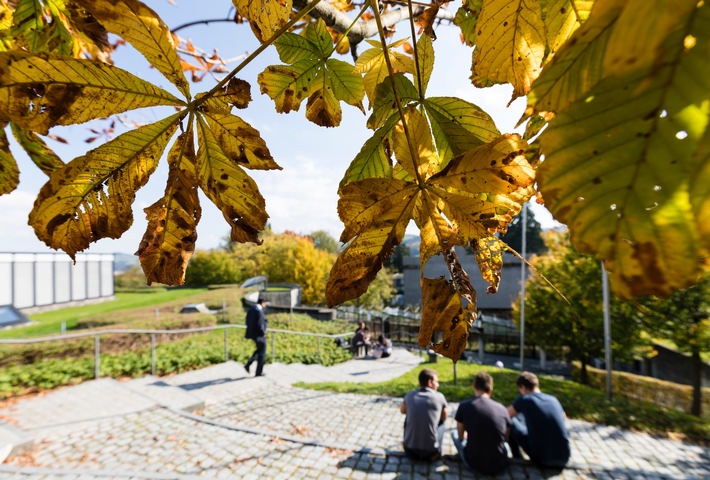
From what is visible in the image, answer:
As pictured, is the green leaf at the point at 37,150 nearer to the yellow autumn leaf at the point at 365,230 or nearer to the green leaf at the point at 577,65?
the yellow autumn leaf at the point at 365,230

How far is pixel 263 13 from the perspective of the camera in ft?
1.96

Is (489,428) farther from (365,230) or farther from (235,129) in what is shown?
(235,129)

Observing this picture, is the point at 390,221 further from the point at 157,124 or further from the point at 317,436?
the point at 317,436

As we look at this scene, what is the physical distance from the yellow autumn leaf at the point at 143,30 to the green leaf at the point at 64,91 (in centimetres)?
3

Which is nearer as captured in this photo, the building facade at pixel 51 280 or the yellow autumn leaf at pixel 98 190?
the yellow autumn leaf at pixel 98 190

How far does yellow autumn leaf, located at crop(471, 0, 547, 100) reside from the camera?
0.51 metres

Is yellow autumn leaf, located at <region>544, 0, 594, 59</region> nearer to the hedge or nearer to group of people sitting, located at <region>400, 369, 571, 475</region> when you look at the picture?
group of people sitting, located at <region>400, 369, 571, 475</region>

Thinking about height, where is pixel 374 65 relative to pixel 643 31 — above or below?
above

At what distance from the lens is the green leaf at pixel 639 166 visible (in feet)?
0.65

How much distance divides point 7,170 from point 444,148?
842mm

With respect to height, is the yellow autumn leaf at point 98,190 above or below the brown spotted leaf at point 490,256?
above

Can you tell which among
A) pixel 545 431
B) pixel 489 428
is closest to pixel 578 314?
pixel 545 431

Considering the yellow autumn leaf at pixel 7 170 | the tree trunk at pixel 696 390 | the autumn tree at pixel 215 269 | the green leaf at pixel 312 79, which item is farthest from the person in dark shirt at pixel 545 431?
the autumn tree at pixel 215 269

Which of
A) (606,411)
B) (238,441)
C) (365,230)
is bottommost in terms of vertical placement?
(606,411)
